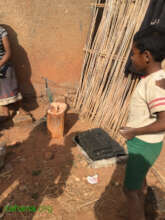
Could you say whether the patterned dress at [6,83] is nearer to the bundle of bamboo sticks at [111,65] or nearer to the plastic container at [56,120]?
the plastic container at [56,120]

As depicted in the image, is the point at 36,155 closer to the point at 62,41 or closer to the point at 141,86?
the point at 141,86

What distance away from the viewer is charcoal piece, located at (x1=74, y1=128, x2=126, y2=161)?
2.93 m

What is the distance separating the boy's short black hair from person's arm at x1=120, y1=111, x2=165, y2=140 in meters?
0.42

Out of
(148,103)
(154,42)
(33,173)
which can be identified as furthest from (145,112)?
(33,173)

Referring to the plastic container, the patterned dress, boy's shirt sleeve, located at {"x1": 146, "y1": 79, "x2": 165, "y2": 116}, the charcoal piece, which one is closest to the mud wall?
the patterned dress

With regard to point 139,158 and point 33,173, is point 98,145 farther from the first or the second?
point 139,158

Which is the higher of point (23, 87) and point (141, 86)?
point (141, 86)

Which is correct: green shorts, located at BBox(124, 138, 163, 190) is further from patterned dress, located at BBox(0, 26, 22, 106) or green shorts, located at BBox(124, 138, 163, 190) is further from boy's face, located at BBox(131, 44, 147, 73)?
patterned dress, located at BBox(0, 26, 22, 106)

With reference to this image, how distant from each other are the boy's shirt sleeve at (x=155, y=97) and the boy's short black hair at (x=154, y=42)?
21 centimetres

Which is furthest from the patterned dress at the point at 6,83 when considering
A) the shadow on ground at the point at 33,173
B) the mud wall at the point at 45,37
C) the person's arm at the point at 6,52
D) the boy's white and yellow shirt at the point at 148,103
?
the boy's white and yellow shirt at the point at 148,103

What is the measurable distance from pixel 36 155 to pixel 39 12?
9.56 ft

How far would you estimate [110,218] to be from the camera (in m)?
2.16

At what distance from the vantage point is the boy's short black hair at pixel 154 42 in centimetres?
129

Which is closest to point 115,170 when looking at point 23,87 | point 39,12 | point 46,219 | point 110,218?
point 110,218
